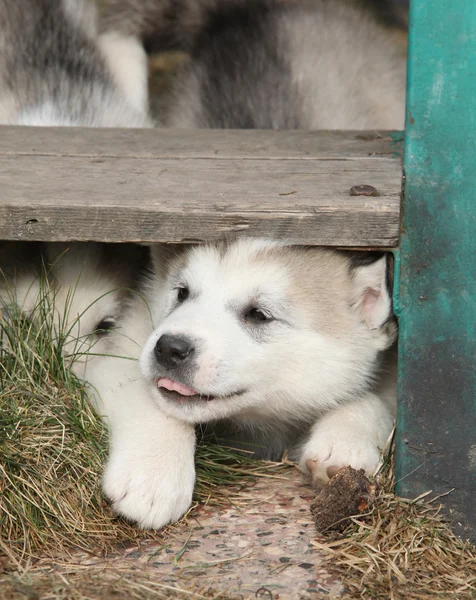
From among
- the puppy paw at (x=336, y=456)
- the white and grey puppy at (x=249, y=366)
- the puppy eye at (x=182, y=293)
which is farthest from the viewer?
the puppy eye at (x=182, y=293)

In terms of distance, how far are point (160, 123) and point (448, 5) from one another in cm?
279

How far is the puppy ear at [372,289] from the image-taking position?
3078 millimetres

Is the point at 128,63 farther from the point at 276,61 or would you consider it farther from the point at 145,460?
the point at 145,460

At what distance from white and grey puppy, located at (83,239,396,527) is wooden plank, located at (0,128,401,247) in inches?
9.9

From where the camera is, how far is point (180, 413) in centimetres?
301

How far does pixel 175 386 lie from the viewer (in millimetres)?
2947

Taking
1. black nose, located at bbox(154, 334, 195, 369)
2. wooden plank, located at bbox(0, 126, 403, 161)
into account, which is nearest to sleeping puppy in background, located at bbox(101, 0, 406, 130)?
wooden plank, located at bbox(0, 126, 403, 161)

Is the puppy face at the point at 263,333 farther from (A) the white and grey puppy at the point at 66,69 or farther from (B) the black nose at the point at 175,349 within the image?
(A) the white and grey puppy at the point at 66,69

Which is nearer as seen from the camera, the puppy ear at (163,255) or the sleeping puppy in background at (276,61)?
the puppy ear at (163,255)

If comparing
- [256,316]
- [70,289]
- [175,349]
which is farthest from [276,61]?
[175,349]

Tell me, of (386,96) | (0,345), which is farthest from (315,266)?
(386,96)

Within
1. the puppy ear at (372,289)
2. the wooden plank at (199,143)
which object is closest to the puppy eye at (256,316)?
the puppy ear at (372,289)

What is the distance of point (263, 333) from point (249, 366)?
0.46ft

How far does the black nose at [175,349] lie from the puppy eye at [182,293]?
0.34m
